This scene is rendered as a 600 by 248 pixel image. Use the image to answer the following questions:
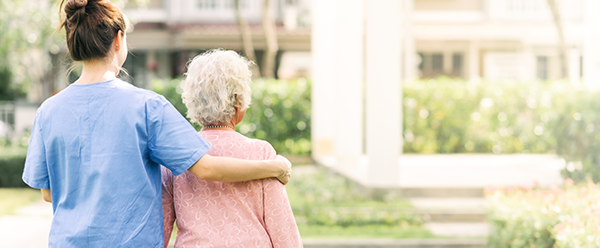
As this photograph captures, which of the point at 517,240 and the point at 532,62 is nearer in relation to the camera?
the point at 517,240

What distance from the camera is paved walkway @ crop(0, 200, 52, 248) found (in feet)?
21.0

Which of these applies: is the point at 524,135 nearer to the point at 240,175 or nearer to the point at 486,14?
the point at 486,14

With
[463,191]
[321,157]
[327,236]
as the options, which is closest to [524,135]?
[321,157]

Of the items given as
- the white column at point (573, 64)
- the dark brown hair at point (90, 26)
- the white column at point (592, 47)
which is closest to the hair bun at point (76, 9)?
the dark brown hair at point (90, 26)

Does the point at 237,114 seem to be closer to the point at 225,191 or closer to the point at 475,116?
the point at 225,191

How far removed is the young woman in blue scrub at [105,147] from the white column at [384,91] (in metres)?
6.09

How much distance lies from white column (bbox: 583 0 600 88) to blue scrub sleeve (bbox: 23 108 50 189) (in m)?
6.34

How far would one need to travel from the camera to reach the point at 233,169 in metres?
2.28

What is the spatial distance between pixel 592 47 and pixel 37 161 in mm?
6510

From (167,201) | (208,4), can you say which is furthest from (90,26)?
(208,4)

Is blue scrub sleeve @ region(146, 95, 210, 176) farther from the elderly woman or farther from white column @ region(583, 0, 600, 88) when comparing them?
white column @ region(583, 0, 600, 88)

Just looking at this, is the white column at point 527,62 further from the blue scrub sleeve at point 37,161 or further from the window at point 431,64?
the blue scrub sleeve at point 37,161

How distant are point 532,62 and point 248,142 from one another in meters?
23.2

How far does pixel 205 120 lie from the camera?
96.5 inches
